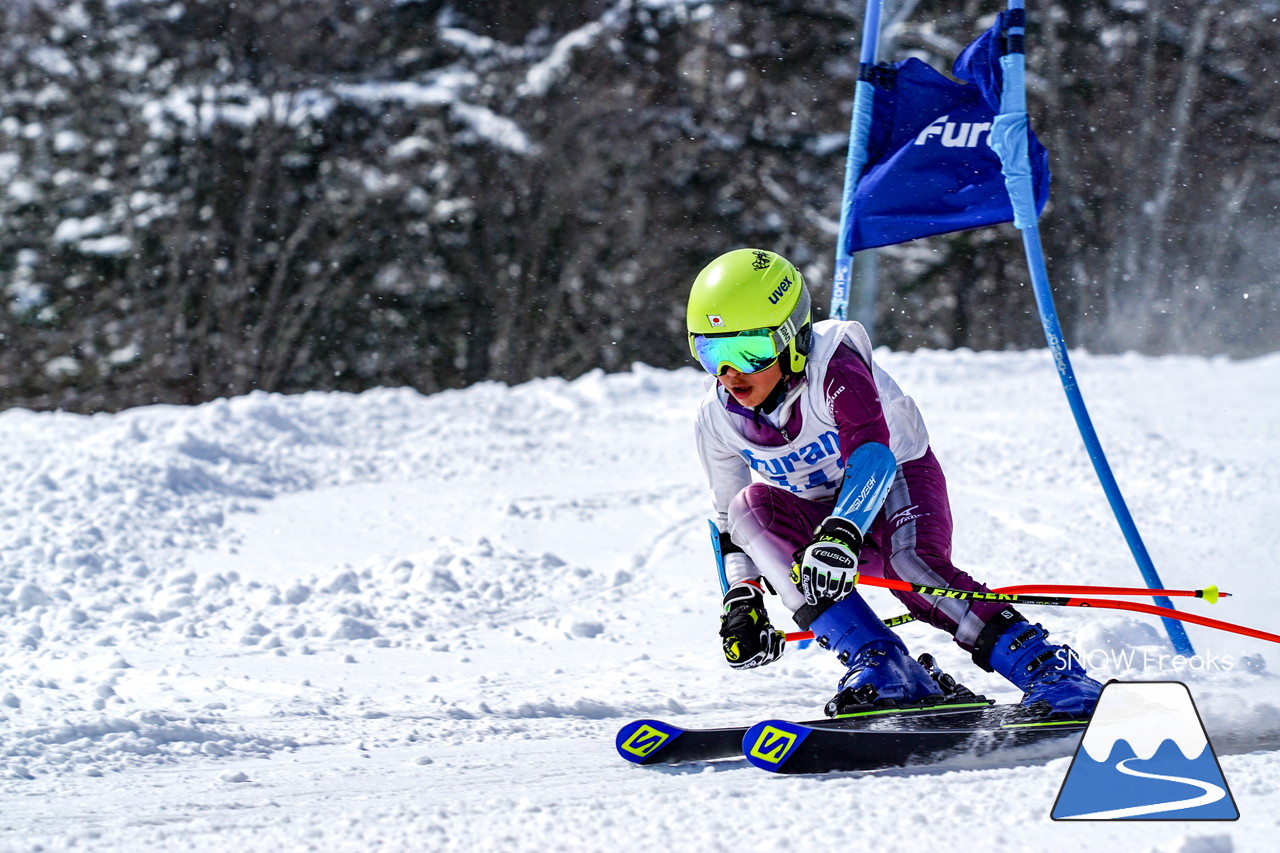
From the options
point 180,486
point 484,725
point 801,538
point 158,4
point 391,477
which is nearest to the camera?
point 801,538

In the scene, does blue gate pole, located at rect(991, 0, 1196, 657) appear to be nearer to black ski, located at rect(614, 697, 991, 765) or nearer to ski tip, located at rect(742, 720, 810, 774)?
black ski, located at rect(614, 697, 991, 765)

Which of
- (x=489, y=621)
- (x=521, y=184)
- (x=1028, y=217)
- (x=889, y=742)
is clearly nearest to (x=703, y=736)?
(x=889, y=742)

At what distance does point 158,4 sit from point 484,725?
17.9m

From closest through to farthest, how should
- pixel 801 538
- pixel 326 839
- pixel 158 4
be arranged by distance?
→ pixel 326 839 → pixel 801 538 → pixel 158 4

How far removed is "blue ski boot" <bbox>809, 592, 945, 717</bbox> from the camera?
333 cm

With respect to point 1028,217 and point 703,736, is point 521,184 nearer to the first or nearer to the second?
point 1028,217

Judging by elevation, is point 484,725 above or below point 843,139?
below

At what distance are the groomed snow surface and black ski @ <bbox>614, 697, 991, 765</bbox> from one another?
0.07 m

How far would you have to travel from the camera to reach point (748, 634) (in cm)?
345

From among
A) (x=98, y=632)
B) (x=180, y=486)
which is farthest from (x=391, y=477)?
(x=98, y=632)

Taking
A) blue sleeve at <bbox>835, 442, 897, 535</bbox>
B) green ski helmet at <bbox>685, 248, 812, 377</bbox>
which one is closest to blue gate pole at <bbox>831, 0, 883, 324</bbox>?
green ski helmet at <bbox>685, 248, 812, 377</bbox>

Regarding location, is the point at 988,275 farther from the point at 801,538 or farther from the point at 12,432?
the point at 801,538

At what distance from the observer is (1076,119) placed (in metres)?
18.9

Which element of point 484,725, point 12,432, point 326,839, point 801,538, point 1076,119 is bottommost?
point 12,432
